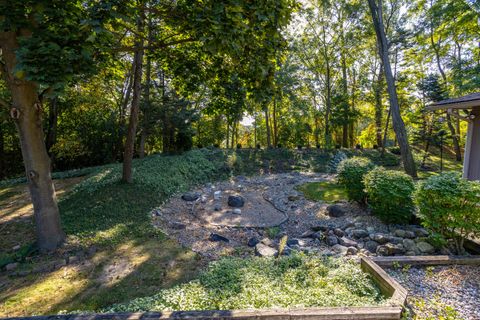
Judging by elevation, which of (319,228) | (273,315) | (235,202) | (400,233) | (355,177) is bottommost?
(319,228)

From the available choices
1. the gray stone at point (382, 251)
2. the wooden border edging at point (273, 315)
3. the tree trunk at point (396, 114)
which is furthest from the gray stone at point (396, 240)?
the tree trunk at point (396, 114)

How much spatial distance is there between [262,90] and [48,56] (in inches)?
105

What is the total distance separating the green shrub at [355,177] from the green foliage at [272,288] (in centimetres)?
329

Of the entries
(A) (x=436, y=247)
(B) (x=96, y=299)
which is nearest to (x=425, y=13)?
(A) (x=436, y=247)

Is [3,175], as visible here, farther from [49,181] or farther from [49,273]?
[49,273]

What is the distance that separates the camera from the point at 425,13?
13.8m

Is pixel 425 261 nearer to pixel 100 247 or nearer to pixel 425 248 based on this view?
pixel 425 248

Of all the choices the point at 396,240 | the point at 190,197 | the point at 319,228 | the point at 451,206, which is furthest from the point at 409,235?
the point at 190,197

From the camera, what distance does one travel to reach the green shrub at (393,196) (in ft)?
16.0

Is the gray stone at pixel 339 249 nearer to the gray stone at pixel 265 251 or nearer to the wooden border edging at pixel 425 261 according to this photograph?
the wooden border edging at pixel 425 261

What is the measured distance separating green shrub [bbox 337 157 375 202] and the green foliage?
10.8 ft

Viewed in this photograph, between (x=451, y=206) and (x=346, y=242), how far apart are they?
5.51ft

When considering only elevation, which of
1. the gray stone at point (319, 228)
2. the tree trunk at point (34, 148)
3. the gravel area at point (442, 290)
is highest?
the tree trunk at point (34, 148)

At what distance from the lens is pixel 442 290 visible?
2.71 m
